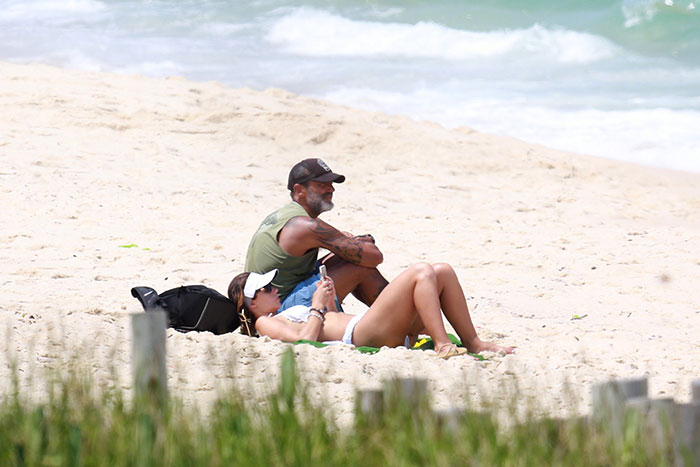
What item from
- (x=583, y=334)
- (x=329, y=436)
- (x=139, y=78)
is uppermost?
(x=139, y=78)

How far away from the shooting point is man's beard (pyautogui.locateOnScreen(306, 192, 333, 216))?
5443 mm

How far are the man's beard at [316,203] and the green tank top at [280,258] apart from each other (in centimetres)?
7

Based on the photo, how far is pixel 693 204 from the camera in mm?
13062

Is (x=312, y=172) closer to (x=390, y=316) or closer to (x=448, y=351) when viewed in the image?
(x=390, y=316)

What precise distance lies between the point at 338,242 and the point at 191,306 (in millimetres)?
919

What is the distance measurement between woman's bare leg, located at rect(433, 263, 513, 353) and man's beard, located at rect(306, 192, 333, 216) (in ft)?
2.78

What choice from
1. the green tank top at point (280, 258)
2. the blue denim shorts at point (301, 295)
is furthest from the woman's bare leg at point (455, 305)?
the green tank top at point (280, 258)

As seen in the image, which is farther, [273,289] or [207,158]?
[207,158]

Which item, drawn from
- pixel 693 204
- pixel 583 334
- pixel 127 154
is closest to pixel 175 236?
pixel 127 154

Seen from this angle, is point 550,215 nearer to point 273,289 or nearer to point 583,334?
point 583,334

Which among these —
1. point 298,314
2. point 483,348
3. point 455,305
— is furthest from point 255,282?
point 483,348

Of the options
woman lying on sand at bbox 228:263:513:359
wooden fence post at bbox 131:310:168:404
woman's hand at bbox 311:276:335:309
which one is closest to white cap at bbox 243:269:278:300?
woman lying on sand at bbox 228:263:513:359

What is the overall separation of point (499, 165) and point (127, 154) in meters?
5.51

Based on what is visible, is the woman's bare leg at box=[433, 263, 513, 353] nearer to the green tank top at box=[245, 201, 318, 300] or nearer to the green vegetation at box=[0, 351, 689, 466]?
the green tank top at box=[245, 201, 318, 300]
